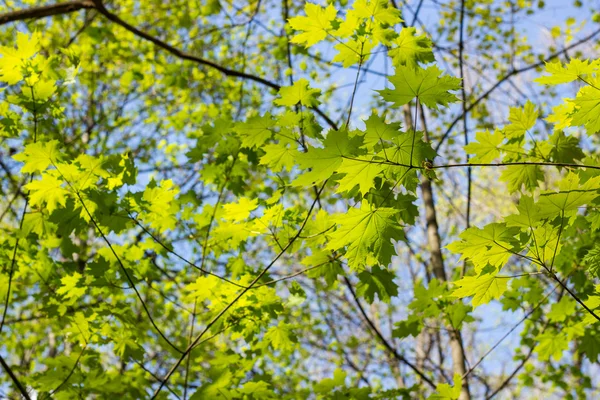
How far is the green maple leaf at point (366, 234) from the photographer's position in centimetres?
156

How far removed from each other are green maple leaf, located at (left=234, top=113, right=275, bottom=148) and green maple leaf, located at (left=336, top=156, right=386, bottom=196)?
0.88 m

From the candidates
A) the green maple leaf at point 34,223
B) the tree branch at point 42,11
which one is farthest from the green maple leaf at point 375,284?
the tree branch at point 42,11

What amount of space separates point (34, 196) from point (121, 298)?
285cm

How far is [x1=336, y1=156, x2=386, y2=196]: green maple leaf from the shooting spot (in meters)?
1.48

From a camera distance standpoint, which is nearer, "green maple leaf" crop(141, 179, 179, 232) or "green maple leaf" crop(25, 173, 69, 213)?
"green maple leaf" crop(25, 173, 69, 213)

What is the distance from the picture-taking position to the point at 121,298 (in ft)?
15.7

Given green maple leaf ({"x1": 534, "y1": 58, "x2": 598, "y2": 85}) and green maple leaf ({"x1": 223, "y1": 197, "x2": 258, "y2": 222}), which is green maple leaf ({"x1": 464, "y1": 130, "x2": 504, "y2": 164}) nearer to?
green maple leaf ({"x1": 534, "y1": 58, "x2": 598, "y2": 85})

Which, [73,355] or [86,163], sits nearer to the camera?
[86,163]

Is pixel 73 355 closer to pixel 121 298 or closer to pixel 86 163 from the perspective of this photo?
pixel 86 163

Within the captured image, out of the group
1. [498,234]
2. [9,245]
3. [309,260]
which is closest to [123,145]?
[9,245]

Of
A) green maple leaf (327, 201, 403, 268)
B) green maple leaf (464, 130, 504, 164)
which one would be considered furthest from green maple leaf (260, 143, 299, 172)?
green maple leaf (464, 130, 504, 164)

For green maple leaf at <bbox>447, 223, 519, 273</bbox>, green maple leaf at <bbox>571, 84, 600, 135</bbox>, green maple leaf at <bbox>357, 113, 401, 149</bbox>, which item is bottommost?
green maple leaf at <bbox>447, 223, 519, 273</bbox>

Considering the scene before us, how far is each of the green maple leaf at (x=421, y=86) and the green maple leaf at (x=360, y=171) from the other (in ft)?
0.70

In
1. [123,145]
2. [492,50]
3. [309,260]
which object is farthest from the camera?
[123,145]
